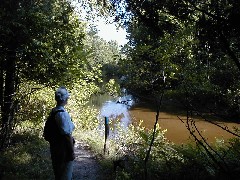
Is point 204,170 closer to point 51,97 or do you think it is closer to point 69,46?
point 69,46

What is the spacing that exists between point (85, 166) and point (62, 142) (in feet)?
13.6

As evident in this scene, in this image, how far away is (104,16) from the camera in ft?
56.0

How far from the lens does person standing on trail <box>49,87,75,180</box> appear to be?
4.29 m

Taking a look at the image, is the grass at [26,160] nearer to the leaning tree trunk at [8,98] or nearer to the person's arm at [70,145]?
the leaning tree trunk at [8,98]

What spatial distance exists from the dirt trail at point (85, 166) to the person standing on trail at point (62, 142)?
301 centimetres

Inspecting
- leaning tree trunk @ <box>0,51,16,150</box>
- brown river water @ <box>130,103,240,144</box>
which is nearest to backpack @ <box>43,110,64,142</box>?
leaning tree trunk @ <box>0,51,16,150</box>

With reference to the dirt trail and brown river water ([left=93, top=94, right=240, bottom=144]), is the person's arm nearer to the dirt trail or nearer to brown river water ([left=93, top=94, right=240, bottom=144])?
the dirt trail

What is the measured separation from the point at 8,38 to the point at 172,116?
64.3ft

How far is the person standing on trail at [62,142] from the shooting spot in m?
4.29

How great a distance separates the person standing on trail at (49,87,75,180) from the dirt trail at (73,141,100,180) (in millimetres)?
3014

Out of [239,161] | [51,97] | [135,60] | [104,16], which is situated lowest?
[239,161]

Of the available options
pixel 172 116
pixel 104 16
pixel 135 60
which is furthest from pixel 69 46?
pixel 172 116

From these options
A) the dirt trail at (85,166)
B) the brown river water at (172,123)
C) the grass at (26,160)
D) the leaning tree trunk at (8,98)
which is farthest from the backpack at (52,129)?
the brown river water at (172,123)

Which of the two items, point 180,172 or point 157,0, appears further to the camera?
point 180,172
